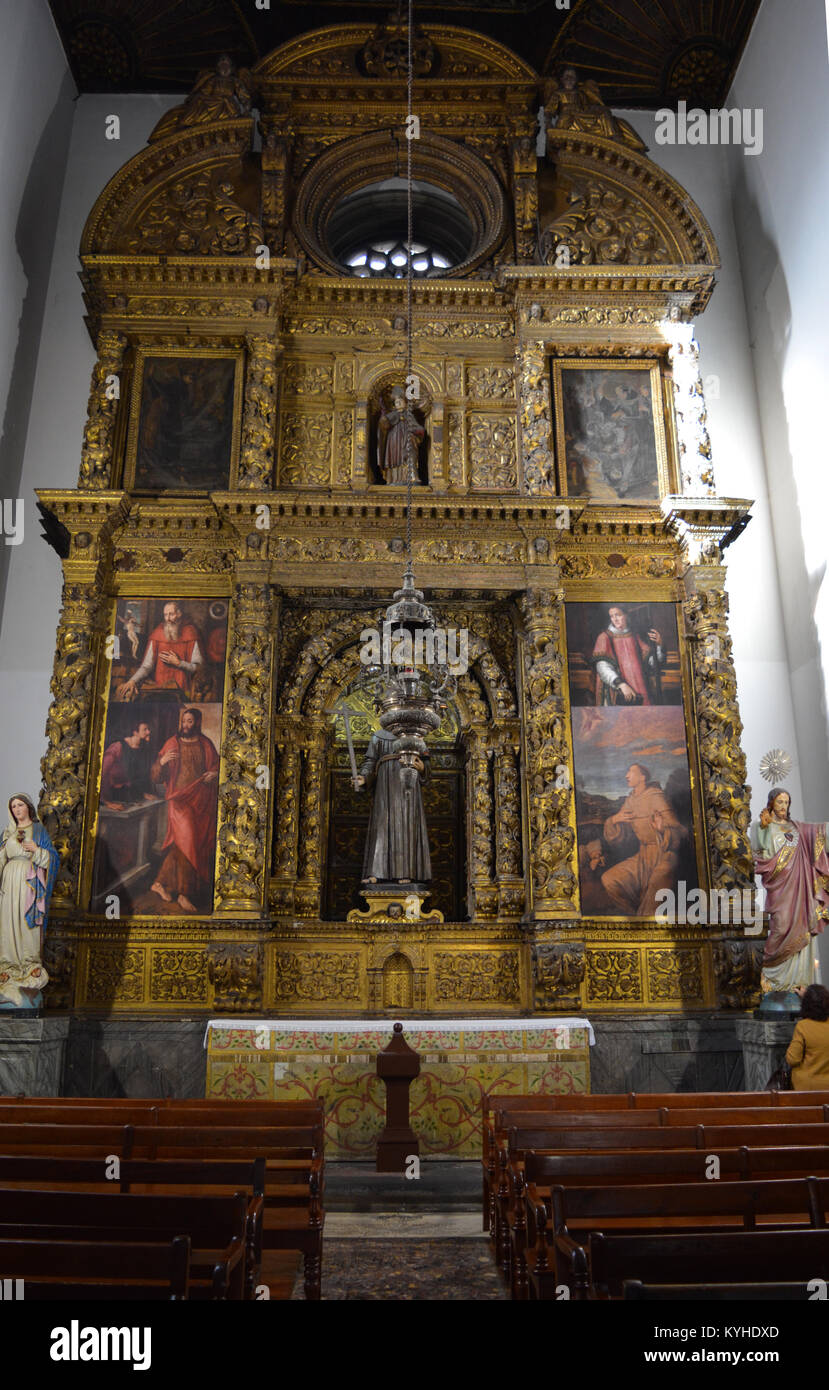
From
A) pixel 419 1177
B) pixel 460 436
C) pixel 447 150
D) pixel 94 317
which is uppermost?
pixel 447 150

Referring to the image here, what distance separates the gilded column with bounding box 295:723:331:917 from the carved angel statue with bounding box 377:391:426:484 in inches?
135

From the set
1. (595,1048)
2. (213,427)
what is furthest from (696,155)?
(595,1048)

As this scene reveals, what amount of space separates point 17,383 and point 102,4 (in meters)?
5.91

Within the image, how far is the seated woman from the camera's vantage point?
7602mm

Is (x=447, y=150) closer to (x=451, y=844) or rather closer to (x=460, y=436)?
(x=460, y=436)

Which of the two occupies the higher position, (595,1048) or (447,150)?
(447,150)

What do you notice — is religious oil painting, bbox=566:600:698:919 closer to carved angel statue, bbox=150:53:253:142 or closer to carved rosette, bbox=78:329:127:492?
carved rosette, bbox=78:329:127:492

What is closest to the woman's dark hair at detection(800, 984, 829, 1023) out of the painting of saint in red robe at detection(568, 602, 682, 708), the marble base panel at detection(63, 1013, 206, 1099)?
the painting of saint in red robe at detection(568, 602, 682, 708)

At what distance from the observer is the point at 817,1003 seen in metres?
7.62

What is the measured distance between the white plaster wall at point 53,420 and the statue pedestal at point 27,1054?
3.15 metres

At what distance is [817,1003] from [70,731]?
800 centimetres

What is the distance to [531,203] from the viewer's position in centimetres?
1389

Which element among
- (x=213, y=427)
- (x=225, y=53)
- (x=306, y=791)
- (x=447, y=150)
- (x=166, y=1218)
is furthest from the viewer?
(x=225, y=53)

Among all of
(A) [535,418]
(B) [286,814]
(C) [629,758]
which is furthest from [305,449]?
(C) [629,758]
